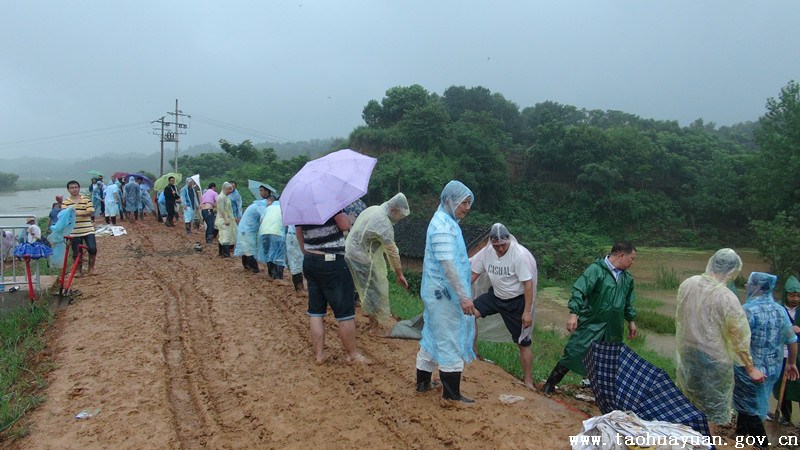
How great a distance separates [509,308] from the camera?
13.9 ft

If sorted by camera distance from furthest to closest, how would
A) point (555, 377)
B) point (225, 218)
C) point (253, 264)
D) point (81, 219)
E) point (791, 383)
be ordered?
1. point (225, 218)
2. point (253, 264)
3. point (81, 219)
4. point (791, 383)
5. point (555, 377)

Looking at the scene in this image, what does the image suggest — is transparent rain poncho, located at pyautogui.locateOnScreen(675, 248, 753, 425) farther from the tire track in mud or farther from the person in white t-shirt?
the tire track in mud

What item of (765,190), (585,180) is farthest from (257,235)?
(585,180)

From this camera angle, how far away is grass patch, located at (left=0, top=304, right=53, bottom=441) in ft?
11.6

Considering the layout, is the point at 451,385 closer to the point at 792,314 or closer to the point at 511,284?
the point at 511,284

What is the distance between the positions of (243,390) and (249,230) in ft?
13.8

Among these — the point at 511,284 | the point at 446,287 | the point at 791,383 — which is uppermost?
the point at 446,287

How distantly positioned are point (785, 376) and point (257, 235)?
276 inches

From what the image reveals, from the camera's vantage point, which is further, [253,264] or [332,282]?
[253,264]

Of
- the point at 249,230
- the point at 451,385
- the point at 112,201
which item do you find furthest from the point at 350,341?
the point at 112,201

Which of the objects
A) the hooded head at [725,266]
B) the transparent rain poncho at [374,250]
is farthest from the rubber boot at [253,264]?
the hooded head at [725,266]

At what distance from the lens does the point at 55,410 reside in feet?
11.8

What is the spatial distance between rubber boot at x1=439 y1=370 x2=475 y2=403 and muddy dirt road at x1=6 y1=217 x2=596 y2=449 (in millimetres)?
93

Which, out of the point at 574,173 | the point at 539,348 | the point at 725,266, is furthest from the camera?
the point at 574,173
